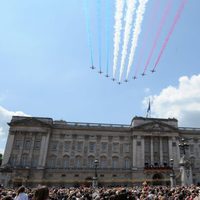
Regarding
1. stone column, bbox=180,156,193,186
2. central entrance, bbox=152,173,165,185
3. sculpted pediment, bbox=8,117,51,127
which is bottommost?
stone column, bbox=180,156,193,186

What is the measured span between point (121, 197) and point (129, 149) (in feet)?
209

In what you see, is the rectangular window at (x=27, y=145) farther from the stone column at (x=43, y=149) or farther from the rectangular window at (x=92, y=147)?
the rectangular window at (x=92, y=147)

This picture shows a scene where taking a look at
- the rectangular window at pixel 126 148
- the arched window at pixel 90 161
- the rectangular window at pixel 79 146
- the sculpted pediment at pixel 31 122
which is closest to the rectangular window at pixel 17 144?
the sculpted pediment at pixel 31 122

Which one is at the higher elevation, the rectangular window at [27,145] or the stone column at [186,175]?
the rectangular window at [27,145]

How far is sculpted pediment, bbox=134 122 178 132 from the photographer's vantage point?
69.2 meters

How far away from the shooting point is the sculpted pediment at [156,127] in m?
69.2

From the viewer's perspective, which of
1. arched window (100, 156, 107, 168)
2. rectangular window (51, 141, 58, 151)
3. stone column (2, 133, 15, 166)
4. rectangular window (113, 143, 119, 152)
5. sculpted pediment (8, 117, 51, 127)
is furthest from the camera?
rectangular window (113, 143, 119, 152)

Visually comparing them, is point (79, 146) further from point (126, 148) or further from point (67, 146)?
point (126, 148)

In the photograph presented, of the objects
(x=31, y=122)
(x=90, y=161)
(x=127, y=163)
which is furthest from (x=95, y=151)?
(x=31, y=122)

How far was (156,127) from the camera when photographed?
229ft

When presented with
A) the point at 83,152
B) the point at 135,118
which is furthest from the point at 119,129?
the point at 83,152

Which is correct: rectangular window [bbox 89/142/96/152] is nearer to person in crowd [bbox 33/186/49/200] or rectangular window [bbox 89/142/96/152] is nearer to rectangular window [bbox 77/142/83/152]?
rectangular window [bbox 77/142/83/152]

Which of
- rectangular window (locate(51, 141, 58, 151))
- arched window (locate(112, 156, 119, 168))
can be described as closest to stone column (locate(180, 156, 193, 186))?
arched window (locate(112, 156, 119, 168))

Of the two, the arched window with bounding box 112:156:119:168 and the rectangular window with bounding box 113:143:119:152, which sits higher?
the rectangular window with bounding box 113:143:119:152
